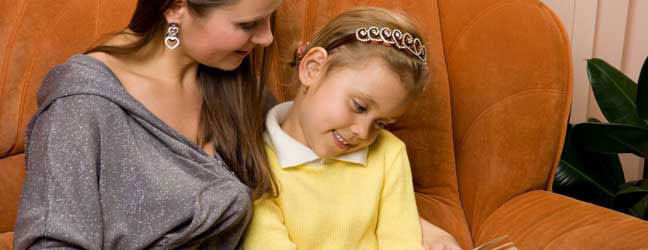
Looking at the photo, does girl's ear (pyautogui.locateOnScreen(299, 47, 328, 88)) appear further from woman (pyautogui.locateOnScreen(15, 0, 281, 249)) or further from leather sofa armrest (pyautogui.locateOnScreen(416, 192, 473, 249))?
leather sofa armrest (pyautogui.locateOnScreen(416, 192, 473, 249))

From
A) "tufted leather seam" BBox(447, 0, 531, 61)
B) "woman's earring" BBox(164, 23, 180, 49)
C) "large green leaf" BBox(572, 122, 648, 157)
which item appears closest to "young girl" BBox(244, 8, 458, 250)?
"woman's earring" BBox(164, 23, 180, 49)

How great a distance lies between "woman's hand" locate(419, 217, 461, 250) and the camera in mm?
1475

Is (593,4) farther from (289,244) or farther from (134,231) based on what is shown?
(134,231)

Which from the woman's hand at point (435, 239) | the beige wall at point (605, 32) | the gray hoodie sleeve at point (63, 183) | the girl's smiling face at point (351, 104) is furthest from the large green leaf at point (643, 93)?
the gray hoodie sleeve at point (63, 183)

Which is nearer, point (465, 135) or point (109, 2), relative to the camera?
point (109, 2)

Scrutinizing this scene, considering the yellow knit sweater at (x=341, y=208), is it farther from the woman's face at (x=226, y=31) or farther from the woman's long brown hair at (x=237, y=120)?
the woman's face at (x=226, y=31)

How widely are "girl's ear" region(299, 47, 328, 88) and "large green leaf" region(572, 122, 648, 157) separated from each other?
39.3 inches

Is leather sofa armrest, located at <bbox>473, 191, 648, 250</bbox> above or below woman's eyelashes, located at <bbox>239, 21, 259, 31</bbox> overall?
below

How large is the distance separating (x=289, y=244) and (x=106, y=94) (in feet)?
1.44

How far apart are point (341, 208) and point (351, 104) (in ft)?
0.77

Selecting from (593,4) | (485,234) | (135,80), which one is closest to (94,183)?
(135,80)

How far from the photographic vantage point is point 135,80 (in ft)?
4.25

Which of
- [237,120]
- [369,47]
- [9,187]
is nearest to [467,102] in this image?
[369,47]

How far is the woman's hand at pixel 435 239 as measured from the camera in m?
1.47
